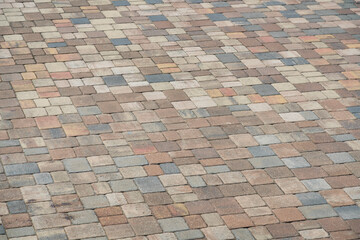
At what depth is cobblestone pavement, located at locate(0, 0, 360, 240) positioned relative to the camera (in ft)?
17.4

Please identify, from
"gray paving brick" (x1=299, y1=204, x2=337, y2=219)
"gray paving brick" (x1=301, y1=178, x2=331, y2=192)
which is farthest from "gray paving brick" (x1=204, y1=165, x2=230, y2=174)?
"gray paving brick" (x1=299, y1=204, x2=337, y2=219)

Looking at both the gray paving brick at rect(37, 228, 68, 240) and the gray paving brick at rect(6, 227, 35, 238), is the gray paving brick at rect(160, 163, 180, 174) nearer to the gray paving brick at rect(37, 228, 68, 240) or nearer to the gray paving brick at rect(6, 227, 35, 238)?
the gray paving brick at rect(37, 228, 68, 240)

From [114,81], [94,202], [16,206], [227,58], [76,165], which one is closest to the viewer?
[16,206]

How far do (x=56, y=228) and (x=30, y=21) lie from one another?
3.89 meters

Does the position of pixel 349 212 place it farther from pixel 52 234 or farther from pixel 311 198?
pixel 52 234

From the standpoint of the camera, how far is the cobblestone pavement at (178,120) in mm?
5316

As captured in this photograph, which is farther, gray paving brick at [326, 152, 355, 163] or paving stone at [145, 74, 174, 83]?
paving stone at [145, 74, 174, 83]

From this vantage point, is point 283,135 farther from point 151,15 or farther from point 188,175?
point 151,15

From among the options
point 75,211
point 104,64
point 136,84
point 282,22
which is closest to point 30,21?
point 104,64

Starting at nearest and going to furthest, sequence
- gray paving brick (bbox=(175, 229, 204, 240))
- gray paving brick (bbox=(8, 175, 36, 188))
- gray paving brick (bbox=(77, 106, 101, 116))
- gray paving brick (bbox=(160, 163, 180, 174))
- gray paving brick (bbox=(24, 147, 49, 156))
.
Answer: gray paving brick (bbox=(175, 229, 204, 240)) → gray paving brick (bbox=(8, 175, 36, 188)) → gray paving brick (bbox=(160, 163, 180, 174)) → gray paving brick (bbox=(24, 147, 49, 156)) → gray paving brick (bbox=(77, 106, 101, 116))

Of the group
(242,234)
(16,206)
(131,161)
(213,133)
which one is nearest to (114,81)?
(213,133)

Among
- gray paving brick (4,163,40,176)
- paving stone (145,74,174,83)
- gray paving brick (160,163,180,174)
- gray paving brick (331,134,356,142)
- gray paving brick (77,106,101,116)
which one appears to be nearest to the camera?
gray paving brick (4,163,40,176)

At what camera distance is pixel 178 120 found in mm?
6574

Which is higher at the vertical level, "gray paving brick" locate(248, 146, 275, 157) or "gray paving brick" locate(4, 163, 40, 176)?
"gray paving brick" locate(248, 146, 275, 157)
